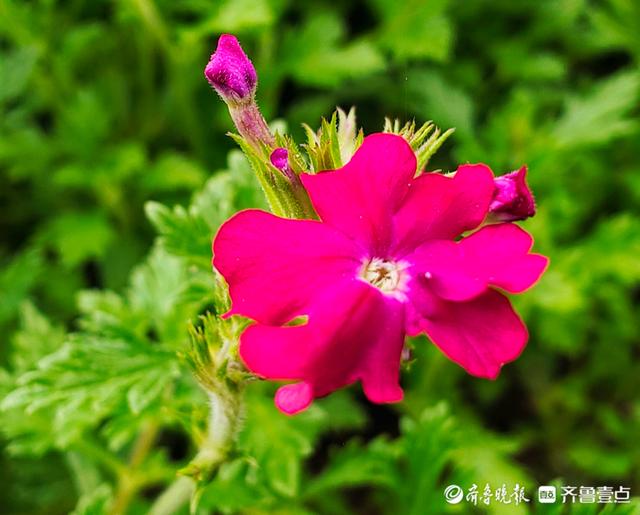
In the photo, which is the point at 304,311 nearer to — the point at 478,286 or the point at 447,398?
the point at 478,286

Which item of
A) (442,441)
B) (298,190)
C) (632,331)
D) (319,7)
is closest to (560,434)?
(632,331)

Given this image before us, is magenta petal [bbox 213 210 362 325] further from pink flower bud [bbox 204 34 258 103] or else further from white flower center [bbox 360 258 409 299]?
pink flower bud [bbox 204 34 258 103]

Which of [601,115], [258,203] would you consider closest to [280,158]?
[258,203]

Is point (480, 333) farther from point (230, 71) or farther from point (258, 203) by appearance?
point (258, 203)

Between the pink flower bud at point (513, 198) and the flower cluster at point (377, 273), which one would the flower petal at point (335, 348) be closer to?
the flower cluster at point (377, 273)

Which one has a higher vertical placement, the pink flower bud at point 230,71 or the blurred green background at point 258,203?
the pink flower bud at point 230,71

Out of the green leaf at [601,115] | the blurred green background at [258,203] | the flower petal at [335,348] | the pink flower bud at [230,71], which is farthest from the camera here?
the green leaf at [601,115]

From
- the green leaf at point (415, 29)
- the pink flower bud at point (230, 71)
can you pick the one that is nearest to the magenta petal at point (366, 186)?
the pink flower bud at point (230, 71)
